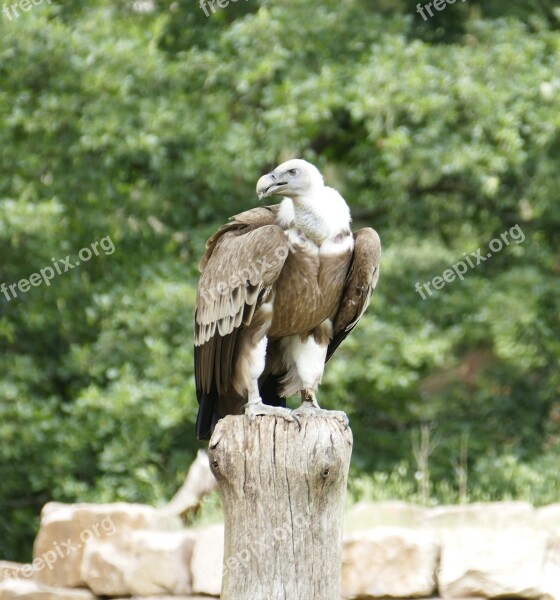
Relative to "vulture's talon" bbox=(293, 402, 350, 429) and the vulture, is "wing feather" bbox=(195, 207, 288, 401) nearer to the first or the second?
the vulture

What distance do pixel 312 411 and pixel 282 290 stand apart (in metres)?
0.52

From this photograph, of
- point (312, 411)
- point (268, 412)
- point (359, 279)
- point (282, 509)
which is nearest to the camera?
point (282, 509)

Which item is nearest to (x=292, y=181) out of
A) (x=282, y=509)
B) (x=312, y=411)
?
(x=312, y=411)

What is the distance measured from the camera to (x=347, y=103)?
9562 mm

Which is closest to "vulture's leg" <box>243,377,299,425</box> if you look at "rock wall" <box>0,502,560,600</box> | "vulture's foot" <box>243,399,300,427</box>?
"vulture's foot" <box>243,399,300,427</box>

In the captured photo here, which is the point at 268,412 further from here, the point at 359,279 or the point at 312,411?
the point at 359,279

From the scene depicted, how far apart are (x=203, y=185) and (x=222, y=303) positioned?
6.08m

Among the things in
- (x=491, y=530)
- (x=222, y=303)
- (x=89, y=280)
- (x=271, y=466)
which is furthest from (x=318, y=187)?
(x=89, y=280)

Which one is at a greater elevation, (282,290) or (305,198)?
(305,198)

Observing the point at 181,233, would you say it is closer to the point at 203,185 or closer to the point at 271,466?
the point at 203,185

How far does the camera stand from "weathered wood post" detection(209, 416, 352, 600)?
3.86 m

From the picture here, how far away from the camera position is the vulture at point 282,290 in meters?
4.68

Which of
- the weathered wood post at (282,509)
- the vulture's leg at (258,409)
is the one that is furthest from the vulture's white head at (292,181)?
the weathered wood post at (282,509)

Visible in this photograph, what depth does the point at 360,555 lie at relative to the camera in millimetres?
6941
